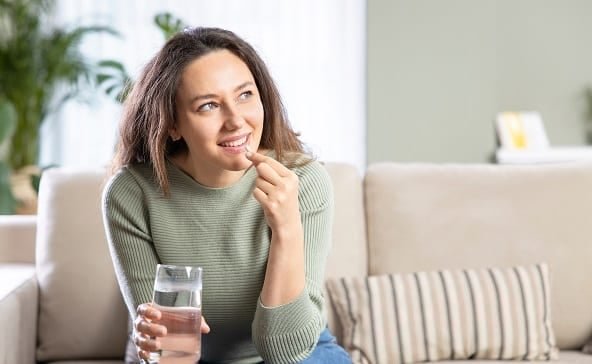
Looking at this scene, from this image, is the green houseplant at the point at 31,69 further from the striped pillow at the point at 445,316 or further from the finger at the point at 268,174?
the finger at the point at 268,174

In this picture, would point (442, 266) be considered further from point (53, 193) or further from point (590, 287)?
point (53, 193)

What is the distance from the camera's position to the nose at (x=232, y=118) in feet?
5.40

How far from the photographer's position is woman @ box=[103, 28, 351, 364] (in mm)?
1653


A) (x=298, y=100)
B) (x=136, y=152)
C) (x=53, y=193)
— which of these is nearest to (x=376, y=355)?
(x=136, y=152)

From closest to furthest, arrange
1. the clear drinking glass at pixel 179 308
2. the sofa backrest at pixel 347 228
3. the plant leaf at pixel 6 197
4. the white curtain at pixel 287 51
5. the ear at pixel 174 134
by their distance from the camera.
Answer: the clear drinking glass at pixel 179 308, the ear at pixel 174 134, the sofa backrest at pixel 347 228, the plant leaf at pixel 6 197, the white curtain at pixel 287 51

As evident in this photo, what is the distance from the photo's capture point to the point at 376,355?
7.22 feet

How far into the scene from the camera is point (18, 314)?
2053 millimetres

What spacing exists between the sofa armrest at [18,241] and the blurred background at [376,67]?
7.62 ft

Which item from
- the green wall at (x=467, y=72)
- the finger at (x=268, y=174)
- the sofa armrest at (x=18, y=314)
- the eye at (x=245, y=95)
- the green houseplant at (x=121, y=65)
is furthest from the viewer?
the green wall at (x=467, y=72)

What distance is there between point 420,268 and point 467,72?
275 centimetres

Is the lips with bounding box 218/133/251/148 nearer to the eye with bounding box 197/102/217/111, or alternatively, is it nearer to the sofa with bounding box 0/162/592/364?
the eye with bounding box 197/102/217/111

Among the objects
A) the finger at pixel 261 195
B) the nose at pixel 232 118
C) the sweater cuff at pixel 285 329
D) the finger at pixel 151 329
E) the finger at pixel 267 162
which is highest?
the nose at pixel 232 118

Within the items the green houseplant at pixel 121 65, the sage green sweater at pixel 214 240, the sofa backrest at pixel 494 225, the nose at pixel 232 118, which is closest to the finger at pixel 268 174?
the nose at pixel 232 118

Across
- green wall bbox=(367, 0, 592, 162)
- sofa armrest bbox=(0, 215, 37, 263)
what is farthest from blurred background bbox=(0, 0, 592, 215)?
sofa armrest bbox=(0, 215, 37, 263)
